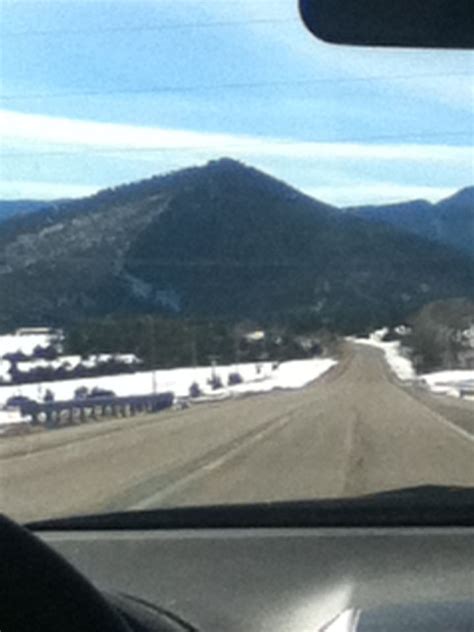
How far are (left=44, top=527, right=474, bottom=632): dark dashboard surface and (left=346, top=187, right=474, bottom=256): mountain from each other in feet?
2.74

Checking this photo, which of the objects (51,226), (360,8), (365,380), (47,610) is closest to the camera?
(47,610)

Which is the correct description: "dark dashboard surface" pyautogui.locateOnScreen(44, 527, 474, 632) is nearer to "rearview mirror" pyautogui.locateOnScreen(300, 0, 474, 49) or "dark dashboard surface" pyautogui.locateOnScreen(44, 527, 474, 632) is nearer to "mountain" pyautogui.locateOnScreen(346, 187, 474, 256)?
"mountain" pyautogui.locateOnScreen(346, 187, 474, 256)

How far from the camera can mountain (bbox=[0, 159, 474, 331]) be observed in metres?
5.24

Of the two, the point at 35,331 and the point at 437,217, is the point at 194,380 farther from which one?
the point at 437,217

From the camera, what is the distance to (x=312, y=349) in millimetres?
5629

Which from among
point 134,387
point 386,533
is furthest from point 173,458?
point 386,533

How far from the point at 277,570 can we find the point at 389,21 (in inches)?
59.2

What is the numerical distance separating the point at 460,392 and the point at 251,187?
1.05m

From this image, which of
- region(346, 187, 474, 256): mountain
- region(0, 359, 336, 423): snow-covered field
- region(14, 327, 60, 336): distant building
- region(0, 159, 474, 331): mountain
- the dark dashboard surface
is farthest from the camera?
region(0, 359, 336, 423): snow-covered field

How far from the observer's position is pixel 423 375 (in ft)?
19.2

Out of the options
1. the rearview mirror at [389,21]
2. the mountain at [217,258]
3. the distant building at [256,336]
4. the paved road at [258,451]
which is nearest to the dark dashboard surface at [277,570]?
the paved road at [258,451]

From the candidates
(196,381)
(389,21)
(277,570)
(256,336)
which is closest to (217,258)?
(256,336)

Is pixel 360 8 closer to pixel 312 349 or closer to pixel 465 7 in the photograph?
pixel 465 7

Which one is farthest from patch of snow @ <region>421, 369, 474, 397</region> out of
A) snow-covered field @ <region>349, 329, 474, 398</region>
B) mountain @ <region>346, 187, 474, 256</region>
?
mountain @ <region>346, 187, 474, 256</region>
